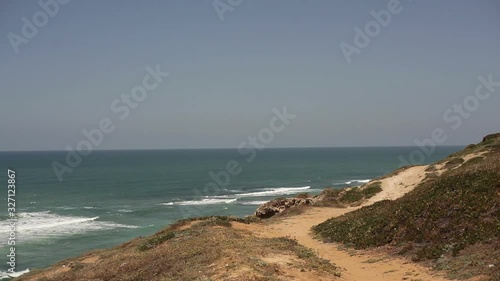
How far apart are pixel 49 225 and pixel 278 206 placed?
121 ft

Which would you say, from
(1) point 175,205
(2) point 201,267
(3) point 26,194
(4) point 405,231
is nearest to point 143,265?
(2) point 201,267

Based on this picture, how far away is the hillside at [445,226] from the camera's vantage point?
16.1 meters

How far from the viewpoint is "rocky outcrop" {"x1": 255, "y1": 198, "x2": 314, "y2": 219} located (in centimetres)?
4236

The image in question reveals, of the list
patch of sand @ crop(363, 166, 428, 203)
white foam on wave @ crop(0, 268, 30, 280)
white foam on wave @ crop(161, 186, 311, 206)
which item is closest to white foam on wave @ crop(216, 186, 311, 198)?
white foam on wave @ crop(161, 186, 311, 206)

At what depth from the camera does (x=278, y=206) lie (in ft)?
141

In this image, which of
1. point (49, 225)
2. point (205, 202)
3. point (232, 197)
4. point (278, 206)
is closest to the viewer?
point (278, 206)

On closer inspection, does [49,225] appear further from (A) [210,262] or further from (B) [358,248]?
(B) [358,248]

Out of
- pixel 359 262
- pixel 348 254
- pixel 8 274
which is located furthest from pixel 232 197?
pixel 359 262

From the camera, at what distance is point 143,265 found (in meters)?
19.4

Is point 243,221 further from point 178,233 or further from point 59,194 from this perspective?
point 59,194

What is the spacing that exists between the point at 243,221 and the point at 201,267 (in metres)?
15.3

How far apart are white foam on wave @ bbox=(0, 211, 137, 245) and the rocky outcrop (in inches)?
1014

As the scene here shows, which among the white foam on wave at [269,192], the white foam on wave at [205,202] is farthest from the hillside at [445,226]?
the white foam on wave at [269,192]

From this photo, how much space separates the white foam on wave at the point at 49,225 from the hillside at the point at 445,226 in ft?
133
